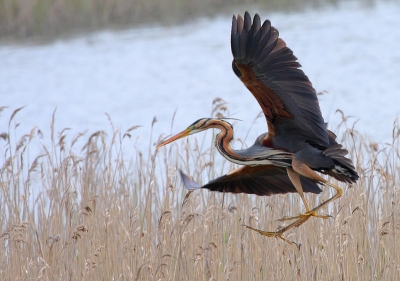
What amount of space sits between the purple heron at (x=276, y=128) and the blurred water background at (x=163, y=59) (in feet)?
18.2

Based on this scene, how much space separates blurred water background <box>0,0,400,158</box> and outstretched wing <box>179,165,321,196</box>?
5.38 metres

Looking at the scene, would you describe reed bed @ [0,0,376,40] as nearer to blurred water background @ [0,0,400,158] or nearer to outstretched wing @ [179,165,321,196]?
blurred water background @ [0,0,400,158]

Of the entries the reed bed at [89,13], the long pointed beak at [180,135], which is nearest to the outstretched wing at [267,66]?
the long pointed beak at [180,135]

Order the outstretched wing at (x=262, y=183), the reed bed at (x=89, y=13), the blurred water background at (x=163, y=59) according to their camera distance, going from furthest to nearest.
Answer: the reed bed at (x=89, y=13) → the blurred water background at (x=163, y=59) → the outstretched wing at (x=262, y=183)

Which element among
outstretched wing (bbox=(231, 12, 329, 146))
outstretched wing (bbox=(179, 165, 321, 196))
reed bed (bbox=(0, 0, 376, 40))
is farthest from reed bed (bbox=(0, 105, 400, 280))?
reed bed (bbox=(0, 0, 376, 40))

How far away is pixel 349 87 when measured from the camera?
1258 cm

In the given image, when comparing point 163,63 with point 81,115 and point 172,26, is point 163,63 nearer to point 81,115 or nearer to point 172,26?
point 172,26

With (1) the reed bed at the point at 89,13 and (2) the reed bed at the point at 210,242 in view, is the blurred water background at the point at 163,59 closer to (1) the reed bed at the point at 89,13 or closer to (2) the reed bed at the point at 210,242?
(1) the reed bed at the point at 89,13

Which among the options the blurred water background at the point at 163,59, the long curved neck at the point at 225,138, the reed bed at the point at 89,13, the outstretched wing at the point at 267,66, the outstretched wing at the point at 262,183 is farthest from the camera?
the reed bed at the point at 89,13

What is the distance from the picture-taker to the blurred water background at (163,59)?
1155 cm

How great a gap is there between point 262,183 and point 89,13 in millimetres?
10671

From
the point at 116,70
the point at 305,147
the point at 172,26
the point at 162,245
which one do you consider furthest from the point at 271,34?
the point at 172,26

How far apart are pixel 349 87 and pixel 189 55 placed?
3678 millimetres

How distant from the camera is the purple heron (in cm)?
406
